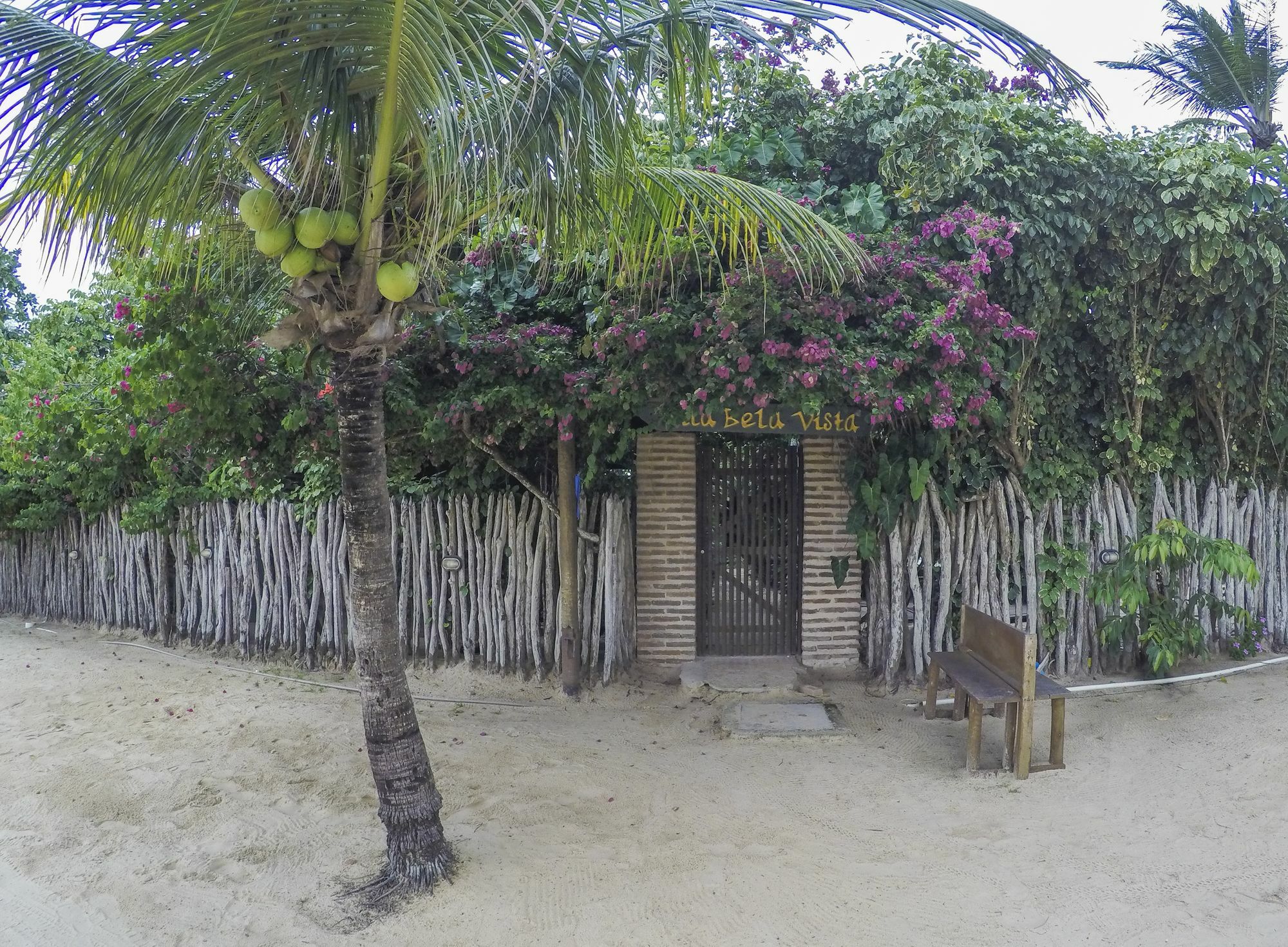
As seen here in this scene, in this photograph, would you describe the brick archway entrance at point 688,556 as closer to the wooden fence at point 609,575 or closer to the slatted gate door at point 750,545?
the wooden fence at point 609,575

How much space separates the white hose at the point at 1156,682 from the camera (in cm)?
564

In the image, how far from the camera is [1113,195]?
577cm

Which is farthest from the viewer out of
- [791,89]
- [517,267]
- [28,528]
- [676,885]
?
→ [28,528]

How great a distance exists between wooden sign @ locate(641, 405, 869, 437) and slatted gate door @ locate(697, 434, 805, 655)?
0.60 m

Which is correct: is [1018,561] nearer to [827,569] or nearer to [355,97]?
[827,569]

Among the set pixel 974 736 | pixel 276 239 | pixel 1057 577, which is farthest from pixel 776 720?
pixel 276 239

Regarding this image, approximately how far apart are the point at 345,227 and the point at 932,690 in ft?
14.6

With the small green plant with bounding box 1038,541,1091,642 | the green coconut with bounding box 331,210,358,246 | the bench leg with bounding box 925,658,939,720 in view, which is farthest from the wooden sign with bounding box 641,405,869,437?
the green coconut with bounding box 331,210,358,246

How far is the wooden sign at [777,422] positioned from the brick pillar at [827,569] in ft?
1.11

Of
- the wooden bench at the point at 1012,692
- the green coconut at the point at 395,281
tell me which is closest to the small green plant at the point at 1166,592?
the wooden bench at the point at 1012,692

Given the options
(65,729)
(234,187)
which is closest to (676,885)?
(234,187)

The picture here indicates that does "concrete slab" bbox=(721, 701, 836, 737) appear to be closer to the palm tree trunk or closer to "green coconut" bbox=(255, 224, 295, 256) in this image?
the palm tree trunk

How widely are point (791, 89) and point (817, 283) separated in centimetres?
232

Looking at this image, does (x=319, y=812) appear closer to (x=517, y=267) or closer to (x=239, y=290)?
(x=239, y=290)
